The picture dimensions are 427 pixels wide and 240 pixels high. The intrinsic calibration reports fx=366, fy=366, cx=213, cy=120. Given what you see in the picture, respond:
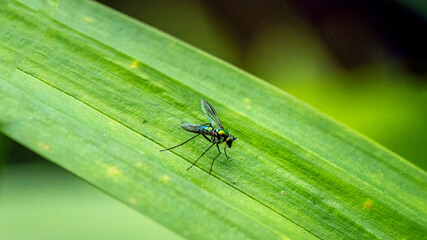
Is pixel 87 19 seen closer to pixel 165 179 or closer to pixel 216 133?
pixel 216 133

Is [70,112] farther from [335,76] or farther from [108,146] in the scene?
[335,76]

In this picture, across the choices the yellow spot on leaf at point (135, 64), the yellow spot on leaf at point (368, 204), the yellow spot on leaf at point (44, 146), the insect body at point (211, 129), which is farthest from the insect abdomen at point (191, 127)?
the yellow spot on leaf at point (368, 204)

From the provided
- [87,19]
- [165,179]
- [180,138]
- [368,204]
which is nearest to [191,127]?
[180,138]

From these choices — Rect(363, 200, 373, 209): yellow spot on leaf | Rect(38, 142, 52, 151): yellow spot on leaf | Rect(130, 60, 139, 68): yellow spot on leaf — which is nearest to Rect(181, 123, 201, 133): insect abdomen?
Rect(130, 60, 139, 68): yellow spot on leaf

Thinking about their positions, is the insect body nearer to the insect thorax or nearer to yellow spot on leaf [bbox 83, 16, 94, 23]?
the insect thorax

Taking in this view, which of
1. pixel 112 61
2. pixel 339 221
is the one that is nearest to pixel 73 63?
pixel 112 61

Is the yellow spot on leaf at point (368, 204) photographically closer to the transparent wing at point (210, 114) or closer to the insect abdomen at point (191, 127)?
the transparent wing at point (210, 114)

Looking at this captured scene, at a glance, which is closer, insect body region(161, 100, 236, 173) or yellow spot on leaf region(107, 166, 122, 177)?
yellow spot on leaf region(107, 166, 122, 177)
